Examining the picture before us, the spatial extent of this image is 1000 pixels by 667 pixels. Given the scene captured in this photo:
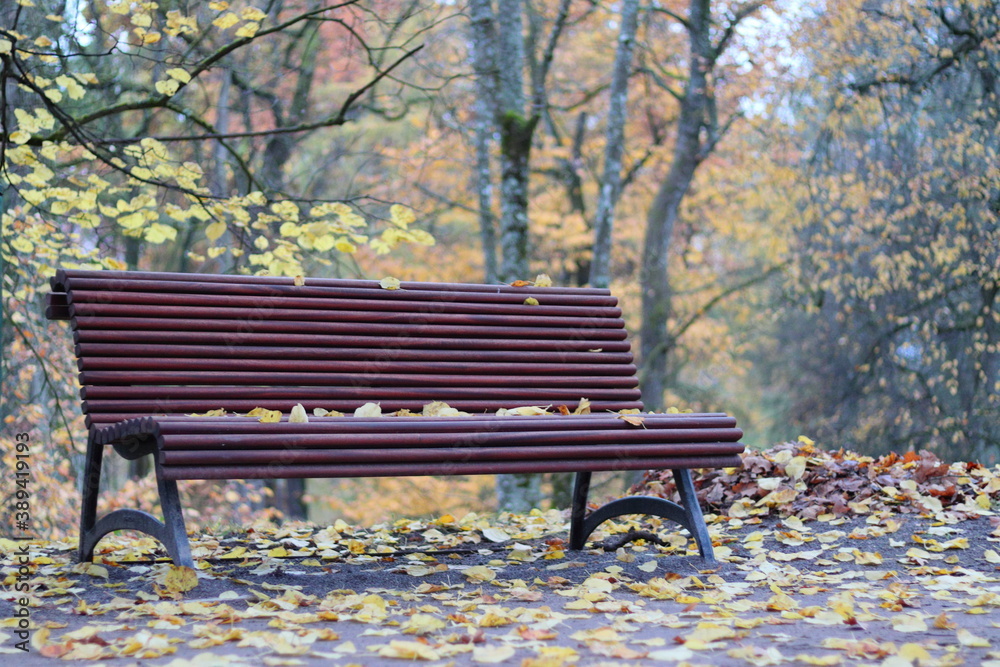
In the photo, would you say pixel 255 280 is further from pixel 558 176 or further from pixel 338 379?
pixel 558 176

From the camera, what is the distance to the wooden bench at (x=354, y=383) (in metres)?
2.74

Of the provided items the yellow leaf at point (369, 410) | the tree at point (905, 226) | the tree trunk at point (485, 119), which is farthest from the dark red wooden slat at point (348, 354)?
the tree at point (905, 226)

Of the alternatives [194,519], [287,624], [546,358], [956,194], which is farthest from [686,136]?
[287,624]

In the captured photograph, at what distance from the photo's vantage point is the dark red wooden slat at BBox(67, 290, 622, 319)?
11.1ft

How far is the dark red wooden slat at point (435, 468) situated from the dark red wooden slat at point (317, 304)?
1.04 m

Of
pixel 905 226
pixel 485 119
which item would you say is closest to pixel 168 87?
pixel 485 119

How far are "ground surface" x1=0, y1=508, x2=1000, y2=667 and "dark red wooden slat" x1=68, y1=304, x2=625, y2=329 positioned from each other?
875 millimetres

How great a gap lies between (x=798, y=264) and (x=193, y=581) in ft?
32.1

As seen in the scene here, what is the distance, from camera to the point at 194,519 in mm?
10953

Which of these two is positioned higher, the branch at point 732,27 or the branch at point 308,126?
the branch at point 732,27

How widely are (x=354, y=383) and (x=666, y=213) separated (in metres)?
9.41

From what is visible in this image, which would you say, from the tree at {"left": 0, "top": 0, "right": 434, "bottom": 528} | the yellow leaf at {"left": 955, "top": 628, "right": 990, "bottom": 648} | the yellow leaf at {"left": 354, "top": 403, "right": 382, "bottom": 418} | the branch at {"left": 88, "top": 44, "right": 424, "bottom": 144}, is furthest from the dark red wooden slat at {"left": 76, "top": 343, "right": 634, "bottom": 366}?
the yellow leaf at {"left": 955, "top": 628, "right": 990, "bottom": 648}

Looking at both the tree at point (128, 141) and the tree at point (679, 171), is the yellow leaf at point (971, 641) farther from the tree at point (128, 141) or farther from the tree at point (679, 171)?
the tree at point (679, 171)

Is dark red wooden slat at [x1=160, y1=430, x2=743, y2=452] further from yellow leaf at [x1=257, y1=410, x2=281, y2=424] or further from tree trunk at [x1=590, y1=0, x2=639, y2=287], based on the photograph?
tree trunk at [x1=590, y1=0, x2=639, y2=287]
